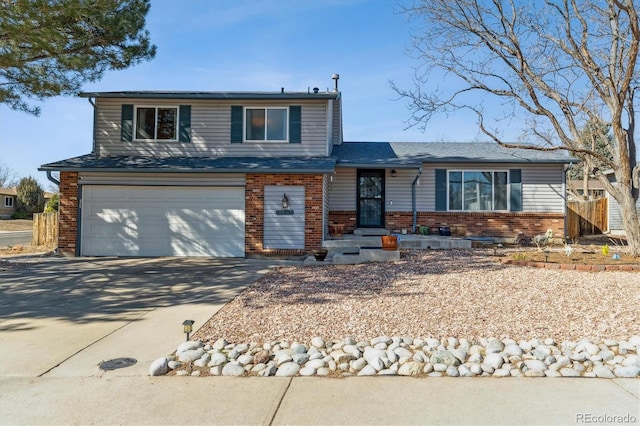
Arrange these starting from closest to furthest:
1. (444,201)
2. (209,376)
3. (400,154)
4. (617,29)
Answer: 1. (209,376)
2. (617,29)
3. (444,201)
4. (400,154)

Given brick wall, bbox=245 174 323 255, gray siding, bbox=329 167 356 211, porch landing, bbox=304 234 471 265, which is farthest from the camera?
gray siding, bbox=329 167 356 211

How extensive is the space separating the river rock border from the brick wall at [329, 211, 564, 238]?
9410 mm

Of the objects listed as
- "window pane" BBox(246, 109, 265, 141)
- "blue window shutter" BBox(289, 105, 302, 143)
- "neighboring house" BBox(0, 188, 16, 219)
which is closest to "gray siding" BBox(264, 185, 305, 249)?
"blue window shutter" BBox(289, 105, 302, 143)

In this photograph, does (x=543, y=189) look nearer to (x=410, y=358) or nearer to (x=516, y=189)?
(x=516, y=189)

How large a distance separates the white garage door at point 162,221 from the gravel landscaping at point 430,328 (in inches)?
173

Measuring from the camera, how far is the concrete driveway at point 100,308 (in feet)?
13.1

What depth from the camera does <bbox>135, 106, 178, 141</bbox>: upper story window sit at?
12656mm

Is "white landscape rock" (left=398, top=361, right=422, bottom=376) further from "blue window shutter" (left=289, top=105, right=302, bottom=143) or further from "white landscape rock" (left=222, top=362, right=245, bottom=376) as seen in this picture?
"blue window shutter" (left=289, top=105, right=302, bottom=143)

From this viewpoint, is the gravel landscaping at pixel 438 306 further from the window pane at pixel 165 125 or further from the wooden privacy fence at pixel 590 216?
the wooden privacy fence at pixel 590 216

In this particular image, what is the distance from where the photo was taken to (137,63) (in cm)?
1108

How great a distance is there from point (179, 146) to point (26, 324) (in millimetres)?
8385

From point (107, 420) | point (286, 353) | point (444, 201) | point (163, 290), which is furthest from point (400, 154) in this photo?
point (107, 420)

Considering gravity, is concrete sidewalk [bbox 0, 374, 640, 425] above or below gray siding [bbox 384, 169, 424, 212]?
below

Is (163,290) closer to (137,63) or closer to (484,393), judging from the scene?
(484,393)
